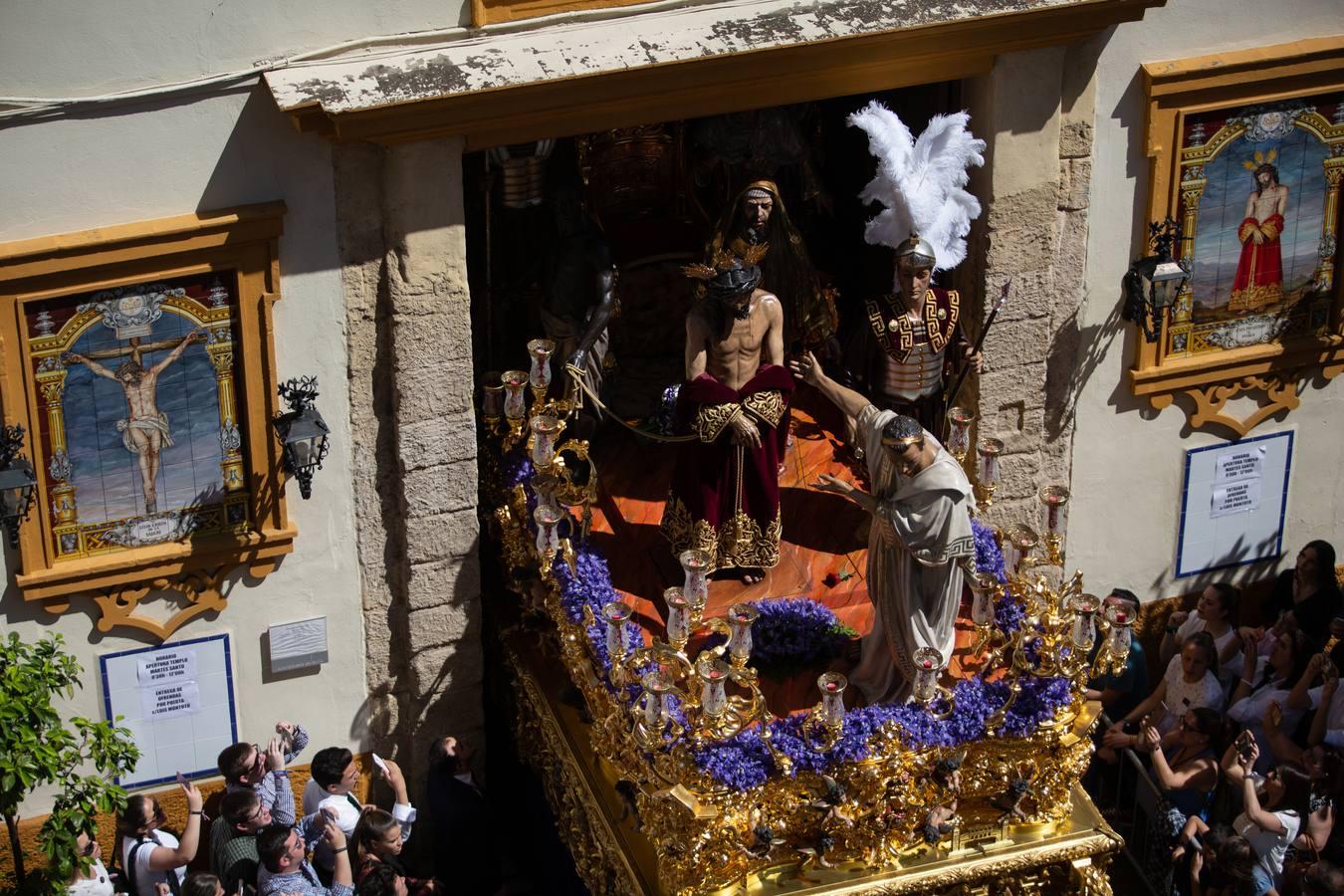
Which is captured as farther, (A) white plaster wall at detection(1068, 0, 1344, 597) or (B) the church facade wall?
(A) white plaster wall at detection(1068, 0, 1344, 597)

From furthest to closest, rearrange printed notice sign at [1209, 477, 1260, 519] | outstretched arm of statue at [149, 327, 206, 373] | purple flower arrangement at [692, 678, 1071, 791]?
printed notice sign at [1209, 477, 1260, 519], outstretched arm of statue at [149, 327, 206, 373], purple flower arrangement at [692, 678, 1071, 791]

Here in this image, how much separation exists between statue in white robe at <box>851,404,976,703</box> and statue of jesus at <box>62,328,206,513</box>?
3.89 m

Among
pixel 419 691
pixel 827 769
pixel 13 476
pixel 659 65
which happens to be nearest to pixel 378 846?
pixel 419 691

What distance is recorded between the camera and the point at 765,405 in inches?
494

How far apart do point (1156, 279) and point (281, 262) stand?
548cm

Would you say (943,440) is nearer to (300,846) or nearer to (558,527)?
(558,527)

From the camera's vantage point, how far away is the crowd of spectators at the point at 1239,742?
11977mm

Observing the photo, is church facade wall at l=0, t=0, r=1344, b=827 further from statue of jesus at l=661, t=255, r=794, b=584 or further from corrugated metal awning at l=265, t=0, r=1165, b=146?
statue of jesus at l=661, t=255, r=794, b=584

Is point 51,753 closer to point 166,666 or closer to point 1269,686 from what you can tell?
point 166,666

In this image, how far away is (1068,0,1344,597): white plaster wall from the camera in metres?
13.2

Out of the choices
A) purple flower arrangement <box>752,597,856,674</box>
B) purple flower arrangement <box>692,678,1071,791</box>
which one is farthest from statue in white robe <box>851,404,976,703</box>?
purple flower arrangement <box>752,597,856,674</box>

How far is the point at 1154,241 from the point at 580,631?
4.58 meters

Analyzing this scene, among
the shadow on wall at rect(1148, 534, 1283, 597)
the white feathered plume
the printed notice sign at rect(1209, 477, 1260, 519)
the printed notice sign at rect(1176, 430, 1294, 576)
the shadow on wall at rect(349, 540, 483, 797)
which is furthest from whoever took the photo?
the shadow on wall at rect(1148, 534, 1283, 597)

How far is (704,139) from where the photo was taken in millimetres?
13766
